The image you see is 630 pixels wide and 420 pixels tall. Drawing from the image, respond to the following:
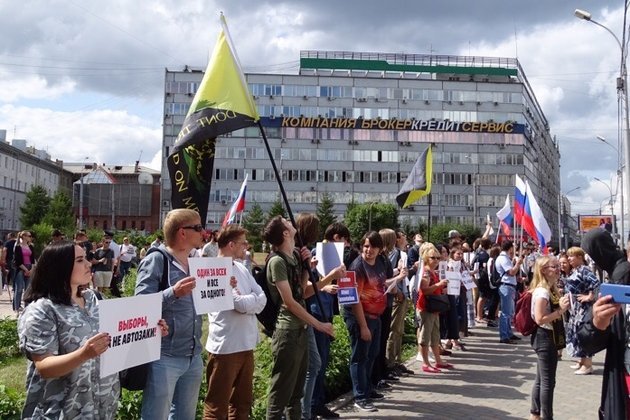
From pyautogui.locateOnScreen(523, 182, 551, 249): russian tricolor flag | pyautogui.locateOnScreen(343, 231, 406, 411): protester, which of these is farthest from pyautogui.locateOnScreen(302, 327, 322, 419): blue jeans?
pyautogui.locateOnScreen(523, 182, 551, 249): russian tricolor flag

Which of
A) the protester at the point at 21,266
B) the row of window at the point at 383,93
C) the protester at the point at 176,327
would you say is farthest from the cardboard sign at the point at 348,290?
the row of window at the point at 383,93

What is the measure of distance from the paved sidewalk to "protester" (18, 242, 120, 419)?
13.4 ft

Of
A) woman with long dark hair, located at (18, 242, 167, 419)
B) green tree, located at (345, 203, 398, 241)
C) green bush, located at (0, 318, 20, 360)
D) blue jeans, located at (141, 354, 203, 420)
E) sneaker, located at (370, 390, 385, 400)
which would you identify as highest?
green tree, located at (345, 203, 398, 241)

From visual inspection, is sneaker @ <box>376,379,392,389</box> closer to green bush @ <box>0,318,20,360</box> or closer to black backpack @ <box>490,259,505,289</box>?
green bush @ <box>0,318,20,360</box>

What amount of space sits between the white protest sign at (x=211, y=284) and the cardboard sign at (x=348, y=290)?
2234mm

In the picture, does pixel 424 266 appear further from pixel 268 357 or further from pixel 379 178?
pixel 379 178

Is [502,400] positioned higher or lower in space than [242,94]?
lower

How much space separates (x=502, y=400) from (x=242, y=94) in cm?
512

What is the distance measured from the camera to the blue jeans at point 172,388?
4.34 meters

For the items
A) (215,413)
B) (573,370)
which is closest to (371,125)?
(573,370)

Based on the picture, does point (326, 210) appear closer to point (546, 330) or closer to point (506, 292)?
point (506, 292)

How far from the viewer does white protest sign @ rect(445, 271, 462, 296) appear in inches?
422

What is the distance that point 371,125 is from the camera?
261ft

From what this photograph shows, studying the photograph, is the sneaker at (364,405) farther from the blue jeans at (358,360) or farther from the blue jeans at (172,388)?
the blue jeans at (172,388)
